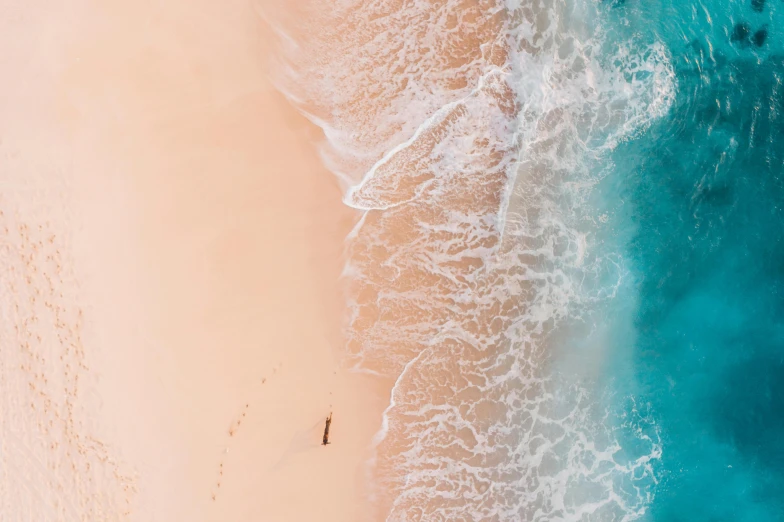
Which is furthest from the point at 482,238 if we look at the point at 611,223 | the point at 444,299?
the point at 611,223

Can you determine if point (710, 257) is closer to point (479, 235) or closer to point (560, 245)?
point (560, 245)

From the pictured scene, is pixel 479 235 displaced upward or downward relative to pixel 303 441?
upward

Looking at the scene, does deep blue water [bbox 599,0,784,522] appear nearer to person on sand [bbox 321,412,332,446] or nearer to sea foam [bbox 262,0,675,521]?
sea foam [bbox 262,0,675,521]

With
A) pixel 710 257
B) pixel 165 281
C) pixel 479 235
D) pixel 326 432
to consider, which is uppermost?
pixel 165 281

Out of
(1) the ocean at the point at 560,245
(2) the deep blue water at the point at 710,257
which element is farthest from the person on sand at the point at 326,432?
(2) the deep blue water at the point at 710,257

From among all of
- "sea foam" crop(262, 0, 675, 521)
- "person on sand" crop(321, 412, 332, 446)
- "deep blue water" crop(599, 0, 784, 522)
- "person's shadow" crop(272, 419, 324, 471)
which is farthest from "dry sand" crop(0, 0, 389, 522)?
"deep blue water" crop(599, 0, 784, 522)

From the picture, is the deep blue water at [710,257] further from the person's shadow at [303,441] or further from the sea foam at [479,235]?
the person's shadow at [303,441]

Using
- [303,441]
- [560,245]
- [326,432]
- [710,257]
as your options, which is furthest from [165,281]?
[710,257]

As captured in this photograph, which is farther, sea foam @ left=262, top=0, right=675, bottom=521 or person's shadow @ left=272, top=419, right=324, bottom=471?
sea foam @ left=262, top=0, right=675, bottom=521
